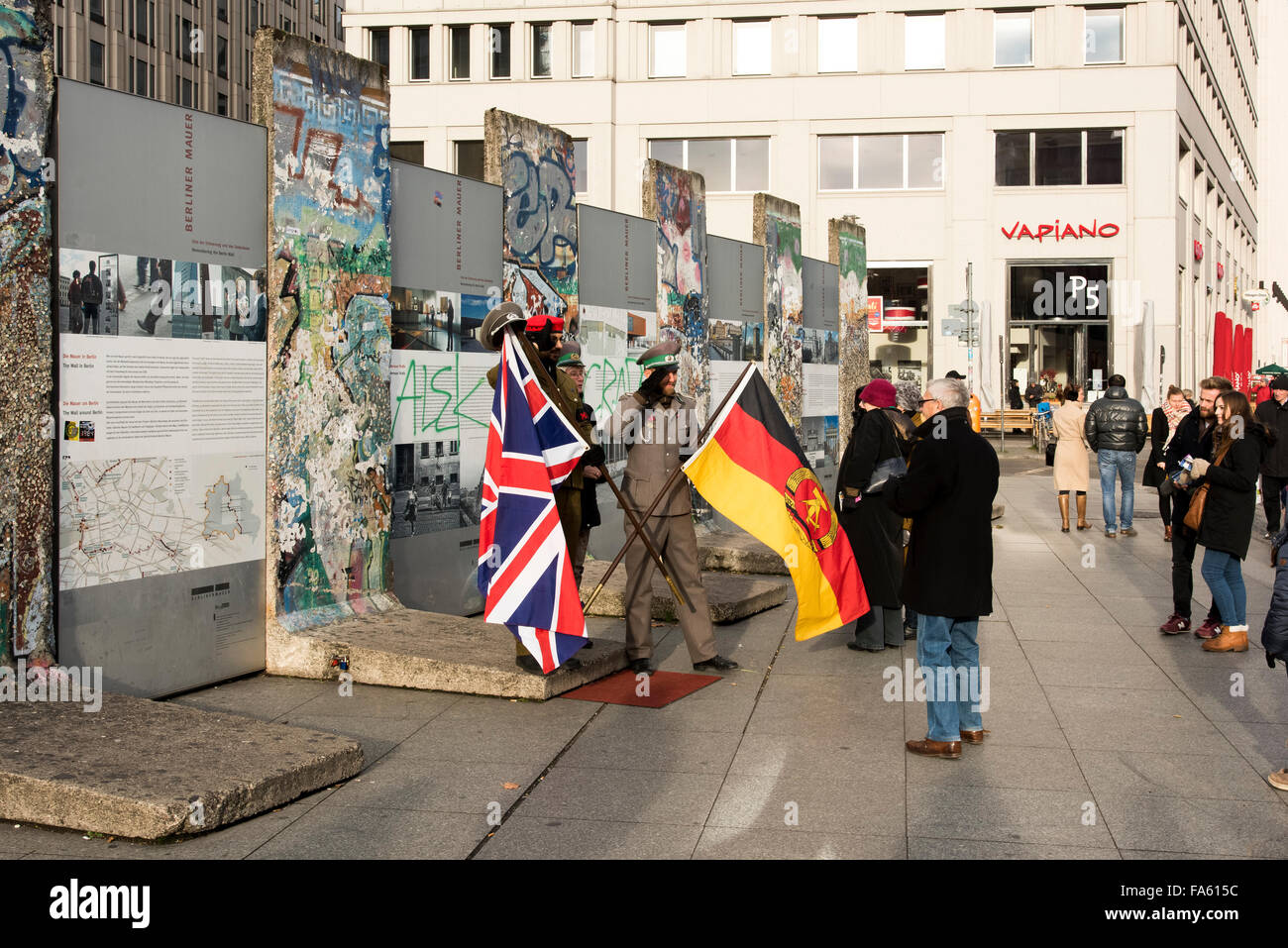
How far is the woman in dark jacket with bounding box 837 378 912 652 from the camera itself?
28.8 ft

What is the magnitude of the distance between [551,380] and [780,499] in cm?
146

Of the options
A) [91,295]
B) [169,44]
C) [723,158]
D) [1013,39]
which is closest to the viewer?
[91,295]

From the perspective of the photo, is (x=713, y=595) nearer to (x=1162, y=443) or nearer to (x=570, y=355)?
(x=570, y=355)

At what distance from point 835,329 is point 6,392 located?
43.7ft

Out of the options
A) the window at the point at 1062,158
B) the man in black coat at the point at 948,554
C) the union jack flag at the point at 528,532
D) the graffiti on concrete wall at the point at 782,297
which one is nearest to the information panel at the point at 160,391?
the union jack flag at the point at 528,532

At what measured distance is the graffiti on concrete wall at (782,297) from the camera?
49.1ft

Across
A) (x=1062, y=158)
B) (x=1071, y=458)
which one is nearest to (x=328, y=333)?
(x=1071, y=458)

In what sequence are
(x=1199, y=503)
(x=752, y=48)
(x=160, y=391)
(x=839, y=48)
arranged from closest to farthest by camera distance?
(x=160, y=391) < (x=1199, y=503) < (x=839, y=48) < (x=752, y=48)

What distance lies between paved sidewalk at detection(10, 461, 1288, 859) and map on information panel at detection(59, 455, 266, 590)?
2.64 ft

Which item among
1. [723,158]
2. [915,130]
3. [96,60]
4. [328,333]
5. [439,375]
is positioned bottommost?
[439,375]

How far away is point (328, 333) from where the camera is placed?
8.09 m

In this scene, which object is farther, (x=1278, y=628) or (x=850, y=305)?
(x=850, y=305)

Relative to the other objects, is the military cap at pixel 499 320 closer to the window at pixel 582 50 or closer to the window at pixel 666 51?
the window at pixel 666 51

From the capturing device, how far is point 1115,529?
16000 mm
